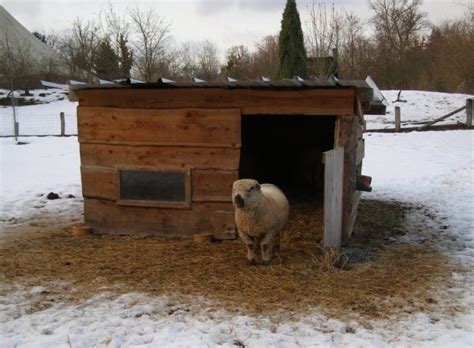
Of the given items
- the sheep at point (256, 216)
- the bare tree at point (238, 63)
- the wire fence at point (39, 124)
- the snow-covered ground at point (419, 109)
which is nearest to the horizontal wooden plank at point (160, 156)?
the sheep at point (256, 216)

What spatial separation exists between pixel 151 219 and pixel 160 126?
4.60 ft

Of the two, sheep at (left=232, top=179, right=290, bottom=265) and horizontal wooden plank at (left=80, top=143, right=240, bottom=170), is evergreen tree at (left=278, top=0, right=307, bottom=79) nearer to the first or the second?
horizontal wooden plank at (left=80, top=143, right=240, bottom=170)

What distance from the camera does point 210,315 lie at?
439cm

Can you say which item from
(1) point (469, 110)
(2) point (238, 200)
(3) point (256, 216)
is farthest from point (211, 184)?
(1) point (469, 110)

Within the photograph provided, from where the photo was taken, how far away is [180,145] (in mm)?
6871

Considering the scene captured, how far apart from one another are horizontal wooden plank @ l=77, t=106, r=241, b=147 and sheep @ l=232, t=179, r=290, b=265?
126 centimetres

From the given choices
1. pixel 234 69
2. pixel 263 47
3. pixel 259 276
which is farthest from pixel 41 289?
pixel 263 47

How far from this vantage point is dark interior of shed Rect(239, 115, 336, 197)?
9828 millimetres

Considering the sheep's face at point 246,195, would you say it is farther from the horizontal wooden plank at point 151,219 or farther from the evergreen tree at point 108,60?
the evergreen tree at point 108,60

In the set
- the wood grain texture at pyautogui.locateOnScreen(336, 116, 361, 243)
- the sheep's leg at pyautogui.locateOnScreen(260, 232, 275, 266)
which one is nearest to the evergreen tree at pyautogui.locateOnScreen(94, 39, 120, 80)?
the wood grain texture at pyautogui.locateOnScreen(336, 116, 361, 243)

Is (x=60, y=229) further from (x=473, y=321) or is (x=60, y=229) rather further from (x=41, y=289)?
(x=473, y=321)

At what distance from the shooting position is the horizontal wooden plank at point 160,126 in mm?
6719

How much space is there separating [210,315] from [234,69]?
95.3 ft

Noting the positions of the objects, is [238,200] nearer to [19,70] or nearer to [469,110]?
[469,110]
